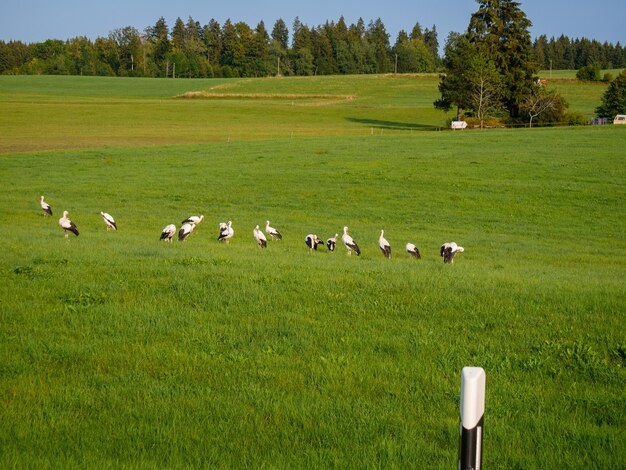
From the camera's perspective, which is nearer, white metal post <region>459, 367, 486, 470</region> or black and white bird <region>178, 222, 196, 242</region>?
white metal post <region>459, 367, 486, 470</region>

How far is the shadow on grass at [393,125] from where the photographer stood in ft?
295

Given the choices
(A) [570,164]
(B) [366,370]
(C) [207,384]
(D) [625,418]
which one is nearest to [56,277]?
(C) [207,384]

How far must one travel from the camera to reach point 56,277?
1176 cm

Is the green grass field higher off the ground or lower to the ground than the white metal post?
lower

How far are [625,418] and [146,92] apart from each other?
485 feet

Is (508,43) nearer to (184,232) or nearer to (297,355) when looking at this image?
(184,232)

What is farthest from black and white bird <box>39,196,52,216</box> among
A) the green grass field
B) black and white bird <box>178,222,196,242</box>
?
black and white bird <box>178,222,196,242</box>

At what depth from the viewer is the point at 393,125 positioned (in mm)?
95375

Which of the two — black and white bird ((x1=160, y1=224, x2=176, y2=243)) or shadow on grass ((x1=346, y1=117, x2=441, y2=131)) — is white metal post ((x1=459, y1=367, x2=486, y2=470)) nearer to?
black and white bird ((x1=160, y1=224, x2=176, y2=243))

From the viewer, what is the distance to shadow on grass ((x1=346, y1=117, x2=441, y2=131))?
89.8 m

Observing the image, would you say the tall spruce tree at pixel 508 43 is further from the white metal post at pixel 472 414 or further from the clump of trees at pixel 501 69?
the white metal post at pixel 472 414

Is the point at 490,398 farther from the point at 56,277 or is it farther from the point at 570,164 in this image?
the point at 570,164

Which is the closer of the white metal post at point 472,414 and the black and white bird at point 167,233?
the white metal post at point 472,414

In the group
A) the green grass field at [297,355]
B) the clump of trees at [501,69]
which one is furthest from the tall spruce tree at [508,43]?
the green grass field at [297,355]
